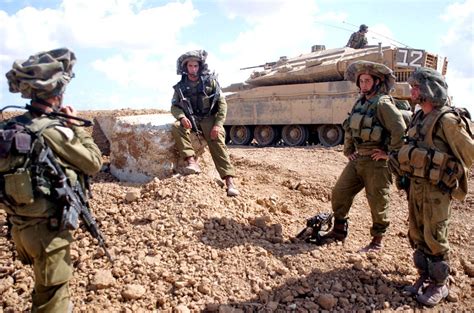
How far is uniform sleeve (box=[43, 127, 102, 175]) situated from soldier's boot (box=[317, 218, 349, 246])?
2.78 metres

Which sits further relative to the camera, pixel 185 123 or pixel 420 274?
pixel 185 123

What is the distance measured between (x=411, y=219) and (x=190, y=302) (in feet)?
6.48

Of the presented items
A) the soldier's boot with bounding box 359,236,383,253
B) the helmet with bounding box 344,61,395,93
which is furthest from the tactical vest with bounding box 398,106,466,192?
the soldier's boot with bounding box 359,236,383,253

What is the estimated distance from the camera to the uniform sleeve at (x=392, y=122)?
4.39 meters

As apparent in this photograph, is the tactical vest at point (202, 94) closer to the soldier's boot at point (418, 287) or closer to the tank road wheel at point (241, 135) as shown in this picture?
the soldier's boot at point (418, 287)

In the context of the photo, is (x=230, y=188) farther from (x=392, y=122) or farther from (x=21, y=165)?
(x=21, y=165)

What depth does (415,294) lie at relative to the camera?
12.8 feet

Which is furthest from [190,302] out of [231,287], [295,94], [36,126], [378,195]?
[295,94]

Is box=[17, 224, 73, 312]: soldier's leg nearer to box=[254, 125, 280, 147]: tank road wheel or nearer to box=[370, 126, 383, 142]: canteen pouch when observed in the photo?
box=[370, 126, 383, 142]: canteen pouch

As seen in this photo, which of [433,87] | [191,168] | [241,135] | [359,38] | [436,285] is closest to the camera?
[433,87]

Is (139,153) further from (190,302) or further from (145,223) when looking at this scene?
(190,302)

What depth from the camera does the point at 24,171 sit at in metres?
2.72

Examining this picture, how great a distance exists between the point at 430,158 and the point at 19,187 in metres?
2.93

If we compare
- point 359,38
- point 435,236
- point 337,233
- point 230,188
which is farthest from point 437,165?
point 359,38
